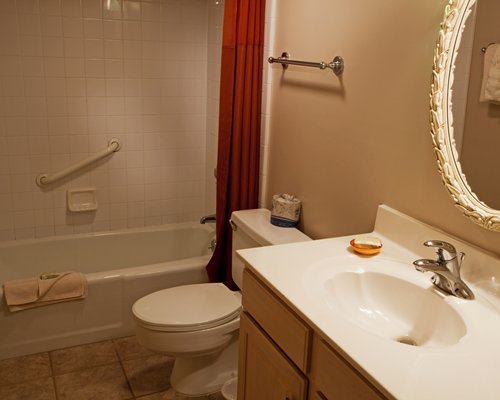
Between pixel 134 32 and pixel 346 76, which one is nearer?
pixel 346 76

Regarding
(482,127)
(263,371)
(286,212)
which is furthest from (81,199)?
(482,127)

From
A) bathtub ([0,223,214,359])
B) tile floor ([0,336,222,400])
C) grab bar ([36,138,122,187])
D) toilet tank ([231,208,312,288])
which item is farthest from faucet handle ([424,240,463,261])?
grab bar ([36,138,122,187])

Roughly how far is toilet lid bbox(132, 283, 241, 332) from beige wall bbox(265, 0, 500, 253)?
19.1 inches

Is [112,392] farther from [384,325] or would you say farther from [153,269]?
[384,325]

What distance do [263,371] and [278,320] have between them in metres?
0.21

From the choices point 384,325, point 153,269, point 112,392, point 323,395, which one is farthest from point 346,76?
point 112,392

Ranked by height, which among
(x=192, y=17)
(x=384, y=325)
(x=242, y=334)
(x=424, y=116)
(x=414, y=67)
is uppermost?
(x=192, y=17)

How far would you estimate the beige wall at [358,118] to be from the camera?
1.70 m

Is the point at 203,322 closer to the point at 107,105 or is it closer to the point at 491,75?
the point at 491,75

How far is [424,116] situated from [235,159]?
1096 mm

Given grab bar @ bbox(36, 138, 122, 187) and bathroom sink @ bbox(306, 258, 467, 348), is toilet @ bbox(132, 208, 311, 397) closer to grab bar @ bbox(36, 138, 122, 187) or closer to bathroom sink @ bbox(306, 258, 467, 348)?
bathroom sink @ bbox(306, 258, 467, 348)

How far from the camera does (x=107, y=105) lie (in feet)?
10.5

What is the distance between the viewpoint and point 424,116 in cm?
170

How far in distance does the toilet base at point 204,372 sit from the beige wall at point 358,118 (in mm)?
706
